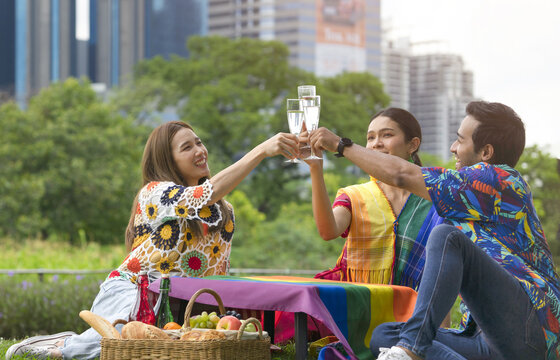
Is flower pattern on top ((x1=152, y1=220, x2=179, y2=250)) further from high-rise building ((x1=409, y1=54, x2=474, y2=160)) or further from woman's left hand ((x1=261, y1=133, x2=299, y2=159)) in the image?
high-rise building ((x1=409, y1=54, x2=474, y2=160))

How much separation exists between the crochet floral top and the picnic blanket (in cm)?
43

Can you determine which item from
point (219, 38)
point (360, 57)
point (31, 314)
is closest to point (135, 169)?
point (219, 38)

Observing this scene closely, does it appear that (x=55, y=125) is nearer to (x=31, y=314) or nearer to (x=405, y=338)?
(x=31, y=314)

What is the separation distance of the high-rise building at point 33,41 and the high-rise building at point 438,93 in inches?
1752

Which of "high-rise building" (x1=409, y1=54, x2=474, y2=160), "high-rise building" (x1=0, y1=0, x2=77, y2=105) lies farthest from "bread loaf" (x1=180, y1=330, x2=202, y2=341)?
"high-rise building" (x1=409, y1=54, x2=474, y2=160)

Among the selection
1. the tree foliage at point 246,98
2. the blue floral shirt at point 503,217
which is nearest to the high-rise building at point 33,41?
the tree foliage at point 246,98

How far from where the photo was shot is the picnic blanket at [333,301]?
3061 millimetres

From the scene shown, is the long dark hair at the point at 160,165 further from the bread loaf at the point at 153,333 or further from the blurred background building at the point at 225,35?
the blurred background building at the point at 225,35

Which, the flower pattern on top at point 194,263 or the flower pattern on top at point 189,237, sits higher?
the flower pattern on top at point 189,237

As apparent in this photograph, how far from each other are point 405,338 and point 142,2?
A: 201ft

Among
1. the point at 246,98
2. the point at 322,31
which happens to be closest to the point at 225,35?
the point at 322,31

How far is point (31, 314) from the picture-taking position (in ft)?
24.0

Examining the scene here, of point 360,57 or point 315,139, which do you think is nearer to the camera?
point 315,139

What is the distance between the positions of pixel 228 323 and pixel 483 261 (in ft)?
3.38
